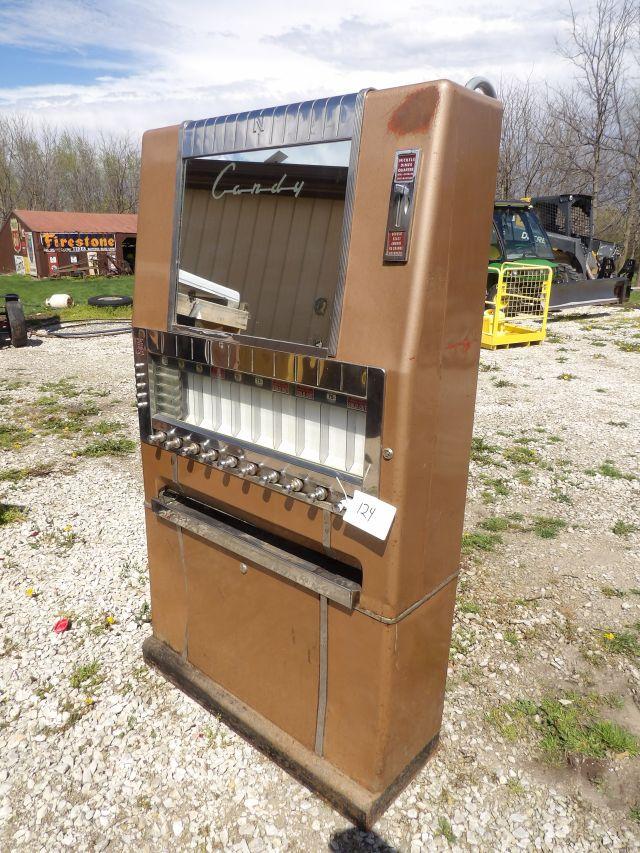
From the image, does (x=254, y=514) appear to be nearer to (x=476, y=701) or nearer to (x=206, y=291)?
(x=206, y=291)

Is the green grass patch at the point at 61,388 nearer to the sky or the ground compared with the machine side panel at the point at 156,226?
nearer to the ground

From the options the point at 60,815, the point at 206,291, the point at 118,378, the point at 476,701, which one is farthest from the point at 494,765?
the point at 118,378

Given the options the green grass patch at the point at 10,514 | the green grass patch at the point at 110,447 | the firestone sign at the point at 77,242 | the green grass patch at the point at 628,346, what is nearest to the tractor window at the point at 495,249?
the green grass patch at the point at 628,346

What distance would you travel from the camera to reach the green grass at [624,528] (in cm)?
427

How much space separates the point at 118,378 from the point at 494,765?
7570 millimetres

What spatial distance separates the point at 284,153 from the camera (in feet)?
6.05

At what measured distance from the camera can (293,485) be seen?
77.7 inches

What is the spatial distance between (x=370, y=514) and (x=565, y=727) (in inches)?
62.4

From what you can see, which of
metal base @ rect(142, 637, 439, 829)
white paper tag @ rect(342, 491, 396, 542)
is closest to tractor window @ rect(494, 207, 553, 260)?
metal base @ rect(142, 637, 439, 829)

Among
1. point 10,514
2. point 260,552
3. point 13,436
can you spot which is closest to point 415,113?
point 260,552

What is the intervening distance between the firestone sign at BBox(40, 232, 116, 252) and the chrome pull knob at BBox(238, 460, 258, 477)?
2567 centimetres

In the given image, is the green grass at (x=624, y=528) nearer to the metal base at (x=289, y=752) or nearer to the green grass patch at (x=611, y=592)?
the green grass patch at (x=611, y=592)

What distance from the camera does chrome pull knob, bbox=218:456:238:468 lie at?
2166mm

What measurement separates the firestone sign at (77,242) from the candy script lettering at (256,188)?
25.4 m
